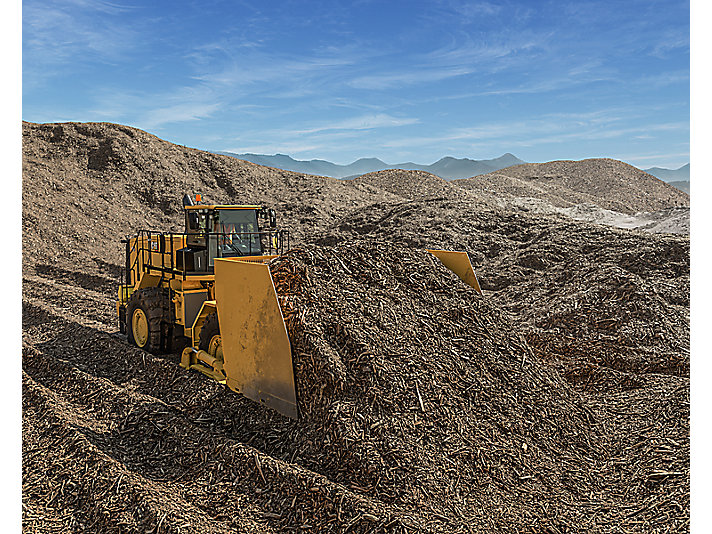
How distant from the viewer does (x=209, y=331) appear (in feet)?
23.2

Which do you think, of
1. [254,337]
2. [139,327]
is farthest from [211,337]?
[139,327]

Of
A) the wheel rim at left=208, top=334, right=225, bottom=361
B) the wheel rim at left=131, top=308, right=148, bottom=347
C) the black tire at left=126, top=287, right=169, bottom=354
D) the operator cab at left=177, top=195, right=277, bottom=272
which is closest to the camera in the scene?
the wheel rim at left=208, top=334, right=225, bottom=361

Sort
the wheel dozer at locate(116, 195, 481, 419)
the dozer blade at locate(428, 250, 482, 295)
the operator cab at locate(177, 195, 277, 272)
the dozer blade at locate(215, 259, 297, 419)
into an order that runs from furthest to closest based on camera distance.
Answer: the operator cab at locate(177, 195, 277, 272)
the dozer blade at locate(428, 250, 482, 295)
the wheel dozer at locate(116, 195, 481, 419)
the dozer blade at locate(215, 259, 297, 419)

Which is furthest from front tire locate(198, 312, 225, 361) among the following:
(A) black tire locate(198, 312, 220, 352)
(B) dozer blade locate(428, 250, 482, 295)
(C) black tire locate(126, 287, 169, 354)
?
(B) dozer blade locate(428, 250, 482, 295)

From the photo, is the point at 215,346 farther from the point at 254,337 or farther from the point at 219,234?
the point at 219,234

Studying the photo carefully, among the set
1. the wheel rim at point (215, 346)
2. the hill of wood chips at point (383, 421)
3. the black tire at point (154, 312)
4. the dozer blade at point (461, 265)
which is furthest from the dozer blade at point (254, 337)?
the dozer blade at point (461, 265)

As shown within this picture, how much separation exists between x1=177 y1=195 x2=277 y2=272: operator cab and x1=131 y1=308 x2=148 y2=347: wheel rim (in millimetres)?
1332

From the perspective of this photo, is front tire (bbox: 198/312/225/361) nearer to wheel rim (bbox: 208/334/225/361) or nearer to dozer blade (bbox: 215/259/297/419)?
wheel rim (bbox: 208/334/225/361)

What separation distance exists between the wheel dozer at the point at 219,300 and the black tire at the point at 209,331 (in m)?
0.01

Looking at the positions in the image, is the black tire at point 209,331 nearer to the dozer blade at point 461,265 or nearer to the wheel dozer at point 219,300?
the wheel dozer at point 219,300

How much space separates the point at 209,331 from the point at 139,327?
2.44 m

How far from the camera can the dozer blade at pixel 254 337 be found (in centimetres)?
523

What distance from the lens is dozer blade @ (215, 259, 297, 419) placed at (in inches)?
206

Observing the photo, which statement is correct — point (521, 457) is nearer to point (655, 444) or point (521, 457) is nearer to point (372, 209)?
point (655, 444)
